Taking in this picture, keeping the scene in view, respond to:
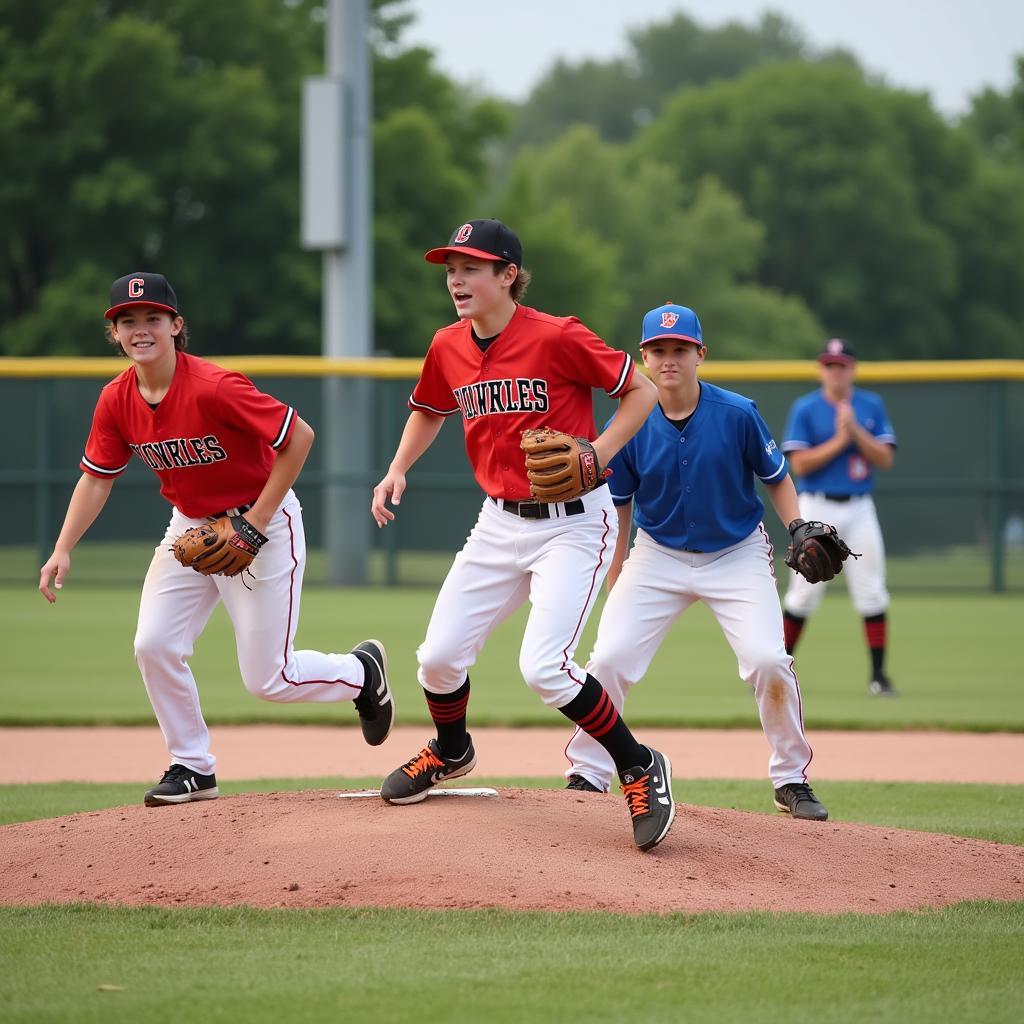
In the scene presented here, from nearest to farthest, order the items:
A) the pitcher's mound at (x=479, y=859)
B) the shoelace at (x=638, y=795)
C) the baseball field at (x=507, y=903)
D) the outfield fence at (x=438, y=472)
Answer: the baseball field at (x=507, y=903)
the pitcher's mound at (x=479, y=859)
the shoelace at (x=638, y=795)
the outfield fence at (x=438, y=472)

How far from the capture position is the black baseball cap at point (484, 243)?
16.4 feet

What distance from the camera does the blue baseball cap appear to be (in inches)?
222

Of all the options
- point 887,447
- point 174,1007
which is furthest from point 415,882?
point 887,447

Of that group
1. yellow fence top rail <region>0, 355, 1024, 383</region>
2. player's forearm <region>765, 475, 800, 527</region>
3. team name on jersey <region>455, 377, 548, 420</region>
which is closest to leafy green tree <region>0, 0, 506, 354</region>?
yellow fence top rail <region>0, 355, 1024, 383</region>

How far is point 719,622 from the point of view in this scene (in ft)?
19.2

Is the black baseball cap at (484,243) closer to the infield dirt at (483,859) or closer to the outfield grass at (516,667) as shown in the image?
the infield dirt at (483,859)

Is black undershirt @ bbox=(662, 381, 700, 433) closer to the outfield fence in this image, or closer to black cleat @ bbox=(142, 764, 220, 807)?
black cleat @ bbox=(142, 764, 220, 807)

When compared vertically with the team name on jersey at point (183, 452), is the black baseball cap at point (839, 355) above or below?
above

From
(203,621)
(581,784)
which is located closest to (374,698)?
(203,621)

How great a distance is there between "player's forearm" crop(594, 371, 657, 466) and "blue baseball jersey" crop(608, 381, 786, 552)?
1.93 ft

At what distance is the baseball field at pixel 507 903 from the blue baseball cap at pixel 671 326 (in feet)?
5.29

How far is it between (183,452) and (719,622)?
6.51ft

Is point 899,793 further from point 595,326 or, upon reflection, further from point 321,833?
point 595,326

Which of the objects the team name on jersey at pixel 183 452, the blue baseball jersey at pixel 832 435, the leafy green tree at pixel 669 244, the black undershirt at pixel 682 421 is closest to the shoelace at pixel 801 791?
the black undershirt at pixel 682 421
